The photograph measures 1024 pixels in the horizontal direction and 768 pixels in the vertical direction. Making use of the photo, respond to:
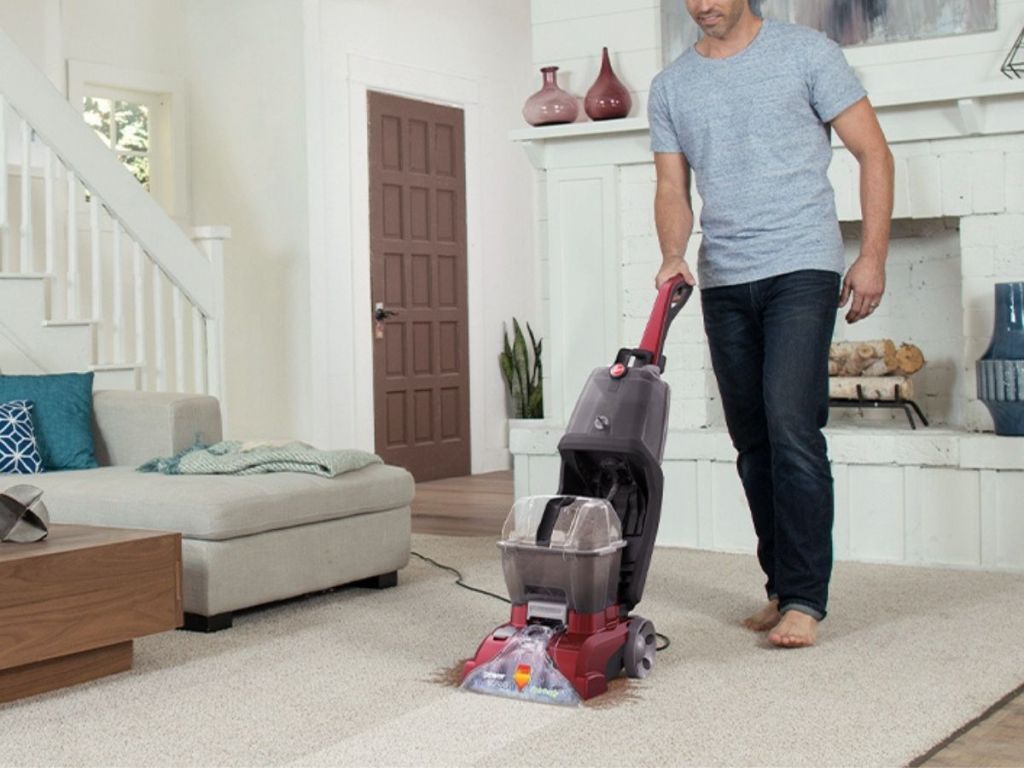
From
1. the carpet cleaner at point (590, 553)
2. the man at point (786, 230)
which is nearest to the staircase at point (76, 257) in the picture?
the man at point (786, 230)

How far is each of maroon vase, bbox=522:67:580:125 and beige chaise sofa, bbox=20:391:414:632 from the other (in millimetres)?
1585

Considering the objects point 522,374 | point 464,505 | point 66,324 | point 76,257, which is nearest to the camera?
point 66,324

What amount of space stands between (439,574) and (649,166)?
161cm

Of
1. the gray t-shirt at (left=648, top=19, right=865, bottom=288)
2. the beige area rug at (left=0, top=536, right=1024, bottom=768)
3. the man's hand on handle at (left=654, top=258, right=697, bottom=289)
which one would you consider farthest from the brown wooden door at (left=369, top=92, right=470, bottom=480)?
the man's hand on handle at (left=654, top=258, right=697, bottom=289)

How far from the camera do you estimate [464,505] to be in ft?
20.8

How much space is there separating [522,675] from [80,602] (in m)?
0.89

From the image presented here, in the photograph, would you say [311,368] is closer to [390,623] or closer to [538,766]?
[390,623]

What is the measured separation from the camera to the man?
3121 millimetres

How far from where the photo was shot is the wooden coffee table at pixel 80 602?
276cm

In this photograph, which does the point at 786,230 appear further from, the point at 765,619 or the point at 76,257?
the point at 76,257

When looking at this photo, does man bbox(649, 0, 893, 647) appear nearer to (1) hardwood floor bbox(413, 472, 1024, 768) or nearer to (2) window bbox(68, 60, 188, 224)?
(1) hardwood floor bbox(413, 472, 1024, 768)

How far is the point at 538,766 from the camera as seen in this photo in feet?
7.54

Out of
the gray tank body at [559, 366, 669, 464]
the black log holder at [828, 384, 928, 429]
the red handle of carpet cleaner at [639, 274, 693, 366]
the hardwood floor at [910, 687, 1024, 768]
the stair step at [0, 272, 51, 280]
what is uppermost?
the stair step at [0, 272, 51, 280]

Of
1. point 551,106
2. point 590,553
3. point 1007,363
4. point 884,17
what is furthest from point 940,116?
point 590,553
